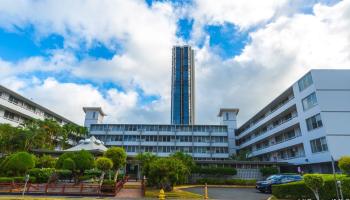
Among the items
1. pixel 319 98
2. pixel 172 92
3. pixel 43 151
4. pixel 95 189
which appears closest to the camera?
pixel 95 189

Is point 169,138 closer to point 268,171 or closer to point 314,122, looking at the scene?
point 268,171

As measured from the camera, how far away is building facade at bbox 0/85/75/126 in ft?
152

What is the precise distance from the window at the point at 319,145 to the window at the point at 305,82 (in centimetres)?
776

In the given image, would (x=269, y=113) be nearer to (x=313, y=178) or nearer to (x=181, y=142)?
(x=181, y=142)

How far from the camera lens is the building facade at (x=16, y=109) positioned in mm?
46375

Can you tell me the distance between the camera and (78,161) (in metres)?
24.8

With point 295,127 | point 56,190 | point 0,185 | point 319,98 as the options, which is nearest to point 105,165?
point 56,190

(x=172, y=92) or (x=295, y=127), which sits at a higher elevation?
(x=172, y=92)

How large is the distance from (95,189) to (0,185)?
8.68 m

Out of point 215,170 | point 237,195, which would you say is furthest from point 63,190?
point 215,170

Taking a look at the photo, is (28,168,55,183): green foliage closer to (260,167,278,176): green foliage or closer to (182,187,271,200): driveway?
(182,187,271,200): driveway

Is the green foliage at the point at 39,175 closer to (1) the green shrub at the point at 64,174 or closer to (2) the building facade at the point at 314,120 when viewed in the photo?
(1) the green shrub at the point at 64,174

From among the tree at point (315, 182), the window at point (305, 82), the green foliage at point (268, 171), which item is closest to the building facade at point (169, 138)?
the green foliage at point (268, 171)

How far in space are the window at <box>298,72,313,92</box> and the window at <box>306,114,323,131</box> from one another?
465 cm
